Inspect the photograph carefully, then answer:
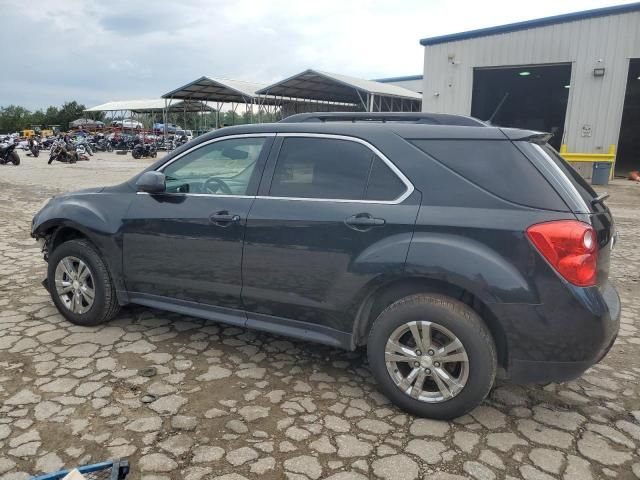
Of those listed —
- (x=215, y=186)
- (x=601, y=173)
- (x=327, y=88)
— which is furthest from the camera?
(x=327, y=88)

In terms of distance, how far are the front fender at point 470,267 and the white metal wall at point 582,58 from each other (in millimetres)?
16306

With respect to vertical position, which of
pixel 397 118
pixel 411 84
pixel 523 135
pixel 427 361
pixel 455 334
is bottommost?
pixel 427 361

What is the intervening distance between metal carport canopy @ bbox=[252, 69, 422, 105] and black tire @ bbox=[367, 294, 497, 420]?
69.8 feet

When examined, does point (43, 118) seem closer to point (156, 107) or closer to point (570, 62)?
point (156, 107)

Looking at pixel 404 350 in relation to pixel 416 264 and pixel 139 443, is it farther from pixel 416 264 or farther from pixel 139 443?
pixel 139 443

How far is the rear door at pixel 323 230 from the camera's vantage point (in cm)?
284

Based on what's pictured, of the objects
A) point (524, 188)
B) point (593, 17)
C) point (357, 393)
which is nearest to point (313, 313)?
point (357, 393)

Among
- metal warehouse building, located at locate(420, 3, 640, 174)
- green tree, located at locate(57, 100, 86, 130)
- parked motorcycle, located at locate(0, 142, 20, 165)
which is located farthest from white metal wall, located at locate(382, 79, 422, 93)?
green tree, located at locate(57, 100, 86, 130)

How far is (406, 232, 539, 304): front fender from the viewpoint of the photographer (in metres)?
2.55

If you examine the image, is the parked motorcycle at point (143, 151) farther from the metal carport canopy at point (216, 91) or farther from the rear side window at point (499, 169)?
the rear side window at point (499, 169)

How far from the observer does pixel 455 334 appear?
8.76ft

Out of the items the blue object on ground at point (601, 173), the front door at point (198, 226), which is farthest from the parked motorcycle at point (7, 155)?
the blue object on ground at point (601, 173)

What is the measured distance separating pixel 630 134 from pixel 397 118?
28.4 meters

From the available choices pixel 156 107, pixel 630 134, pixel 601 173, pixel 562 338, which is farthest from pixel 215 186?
pixel 156 107
